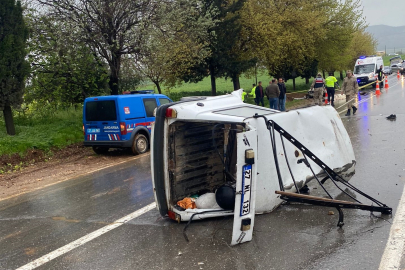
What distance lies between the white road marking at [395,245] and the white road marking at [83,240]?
347 centimetres

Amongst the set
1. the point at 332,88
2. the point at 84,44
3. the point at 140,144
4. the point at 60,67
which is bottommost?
the point at 140,144

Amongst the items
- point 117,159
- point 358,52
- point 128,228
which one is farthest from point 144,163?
point 358,52

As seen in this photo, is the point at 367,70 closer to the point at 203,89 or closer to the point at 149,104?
the point at 203,89

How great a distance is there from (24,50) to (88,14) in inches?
108

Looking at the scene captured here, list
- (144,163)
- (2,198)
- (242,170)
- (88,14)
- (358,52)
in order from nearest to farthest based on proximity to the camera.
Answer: (242,170) < (2,198) < (144,163) < (88,14) < (358,52)

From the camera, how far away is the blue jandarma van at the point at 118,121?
39.0 ft

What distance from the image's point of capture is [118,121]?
11852 mm

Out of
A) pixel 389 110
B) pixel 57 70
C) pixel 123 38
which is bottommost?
pixel 389 110

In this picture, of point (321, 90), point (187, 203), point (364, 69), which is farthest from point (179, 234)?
point (364, 69)

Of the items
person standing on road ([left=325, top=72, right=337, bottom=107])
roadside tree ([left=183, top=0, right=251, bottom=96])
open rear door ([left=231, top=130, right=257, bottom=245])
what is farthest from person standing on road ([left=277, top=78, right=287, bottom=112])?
open rear door ([left=231, top=130, right=257, bottom=245])

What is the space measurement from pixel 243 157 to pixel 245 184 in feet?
1.01

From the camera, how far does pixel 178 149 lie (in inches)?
227

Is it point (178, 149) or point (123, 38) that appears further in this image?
point (123, 38)

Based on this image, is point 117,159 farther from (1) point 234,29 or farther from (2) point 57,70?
(1) point 234,29
